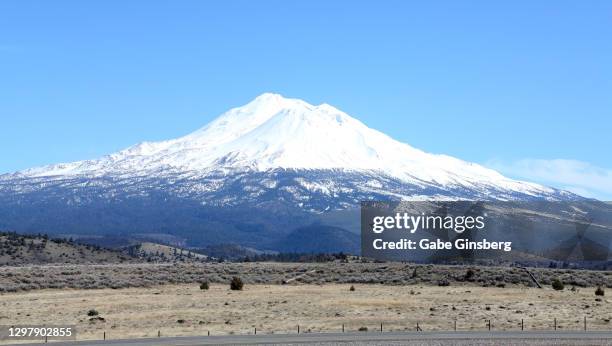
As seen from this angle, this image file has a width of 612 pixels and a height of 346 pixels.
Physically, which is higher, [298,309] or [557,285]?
[557,285]

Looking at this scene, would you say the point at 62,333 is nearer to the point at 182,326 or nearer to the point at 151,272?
the point at 182,326

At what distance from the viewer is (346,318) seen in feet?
232

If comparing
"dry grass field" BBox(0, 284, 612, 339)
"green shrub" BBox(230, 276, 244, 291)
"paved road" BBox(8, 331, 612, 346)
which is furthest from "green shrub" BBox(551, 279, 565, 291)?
"paved road" BBox(8, 331, 612, 346)

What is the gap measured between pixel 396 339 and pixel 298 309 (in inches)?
757

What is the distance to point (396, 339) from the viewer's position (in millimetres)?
57688

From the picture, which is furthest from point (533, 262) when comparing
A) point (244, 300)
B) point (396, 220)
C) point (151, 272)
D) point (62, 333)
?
point (62, 333)

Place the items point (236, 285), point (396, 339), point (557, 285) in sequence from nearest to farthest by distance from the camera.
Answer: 1. point (396, 339)
2. point (557, 285)
3. point (236, 285)

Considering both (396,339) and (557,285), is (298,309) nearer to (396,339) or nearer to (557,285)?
(396,339)

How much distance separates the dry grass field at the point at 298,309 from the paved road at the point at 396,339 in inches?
158

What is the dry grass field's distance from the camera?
66438mm

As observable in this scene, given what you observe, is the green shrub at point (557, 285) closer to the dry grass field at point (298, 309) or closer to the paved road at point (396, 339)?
the dry grass field at point (298, 309)

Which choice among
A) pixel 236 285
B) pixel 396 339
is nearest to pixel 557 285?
pixel 236 285

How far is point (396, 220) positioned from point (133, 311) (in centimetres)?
3317

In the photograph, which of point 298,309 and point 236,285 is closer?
point 298,309
